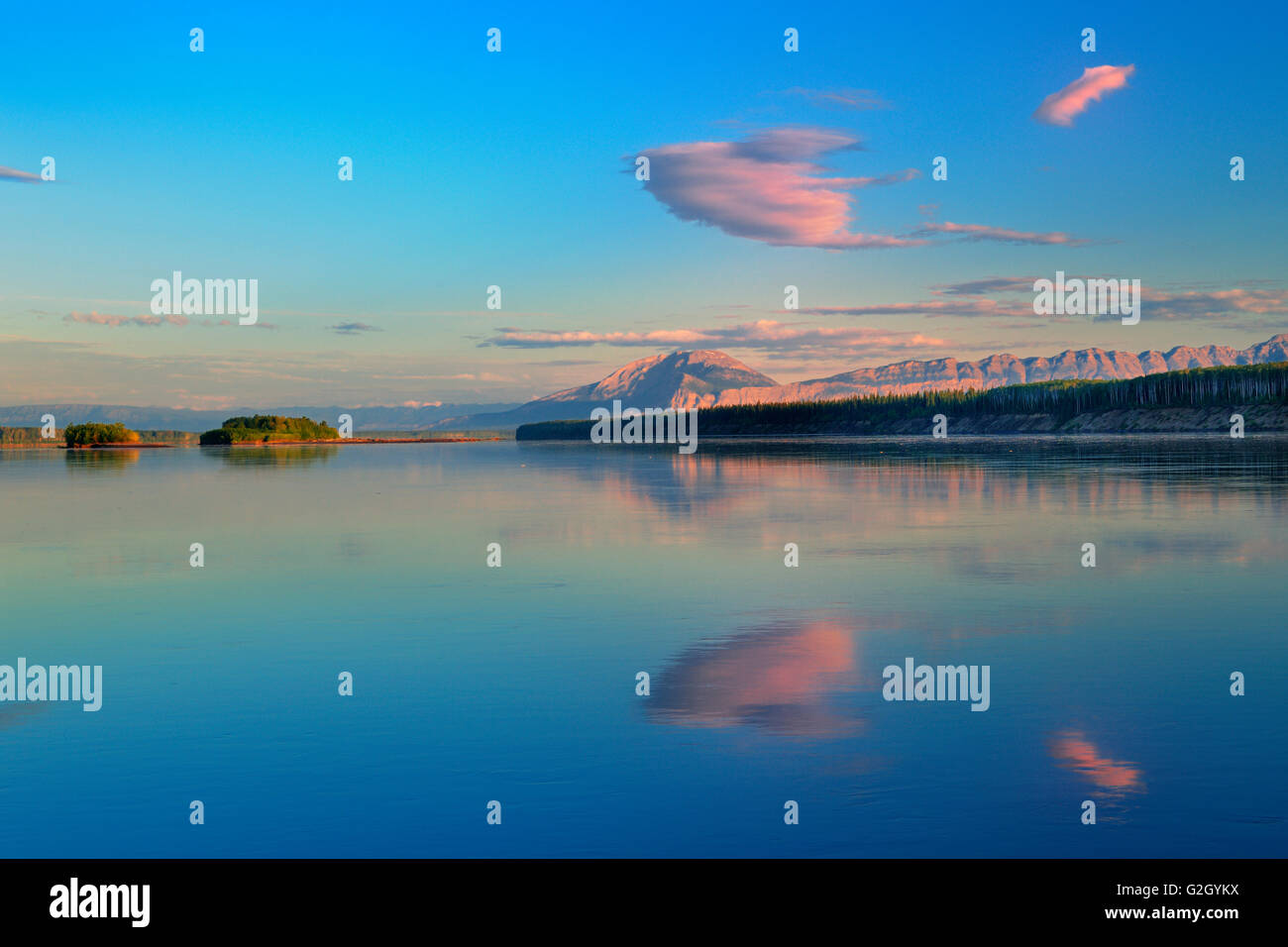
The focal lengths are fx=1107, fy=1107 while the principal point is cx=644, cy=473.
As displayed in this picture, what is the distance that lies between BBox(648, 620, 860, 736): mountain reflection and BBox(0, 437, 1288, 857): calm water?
81mm

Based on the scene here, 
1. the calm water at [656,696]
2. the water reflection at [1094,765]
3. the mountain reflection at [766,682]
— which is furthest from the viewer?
the mountain reflection at [766,682]

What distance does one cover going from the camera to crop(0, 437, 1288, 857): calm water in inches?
431

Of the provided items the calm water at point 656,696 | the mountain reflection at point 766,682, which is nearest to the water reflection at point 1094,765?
the calm water at point 656,696

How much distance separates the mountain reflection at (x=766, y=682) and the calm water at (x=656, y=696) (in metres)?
0.08

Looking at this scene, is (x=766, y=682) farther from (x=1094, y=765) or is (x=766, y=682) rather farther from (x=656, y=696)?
(x=1094, y=765)

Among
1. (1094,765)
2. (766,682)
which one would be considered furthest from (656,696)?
(1094,765)

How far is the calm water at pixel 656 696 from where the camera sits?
1094 cm

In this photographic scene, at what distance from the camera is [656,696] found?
15.8 m

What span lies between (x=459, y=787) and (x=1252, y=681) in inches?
463

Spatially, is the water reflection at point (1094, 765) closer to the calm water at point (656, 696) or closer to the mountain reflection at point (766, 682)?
the calm water at point (656, 696)

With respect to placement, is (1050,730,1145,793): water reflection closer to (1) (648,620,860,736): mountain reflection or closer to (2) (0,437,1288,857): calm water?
(2) (0,437,1288,857): calm water

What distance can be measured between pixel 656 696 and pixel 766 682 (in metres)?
1.78

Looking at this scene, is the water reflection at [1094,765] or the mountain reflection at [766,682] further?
the mountain reflection at [766,682]
